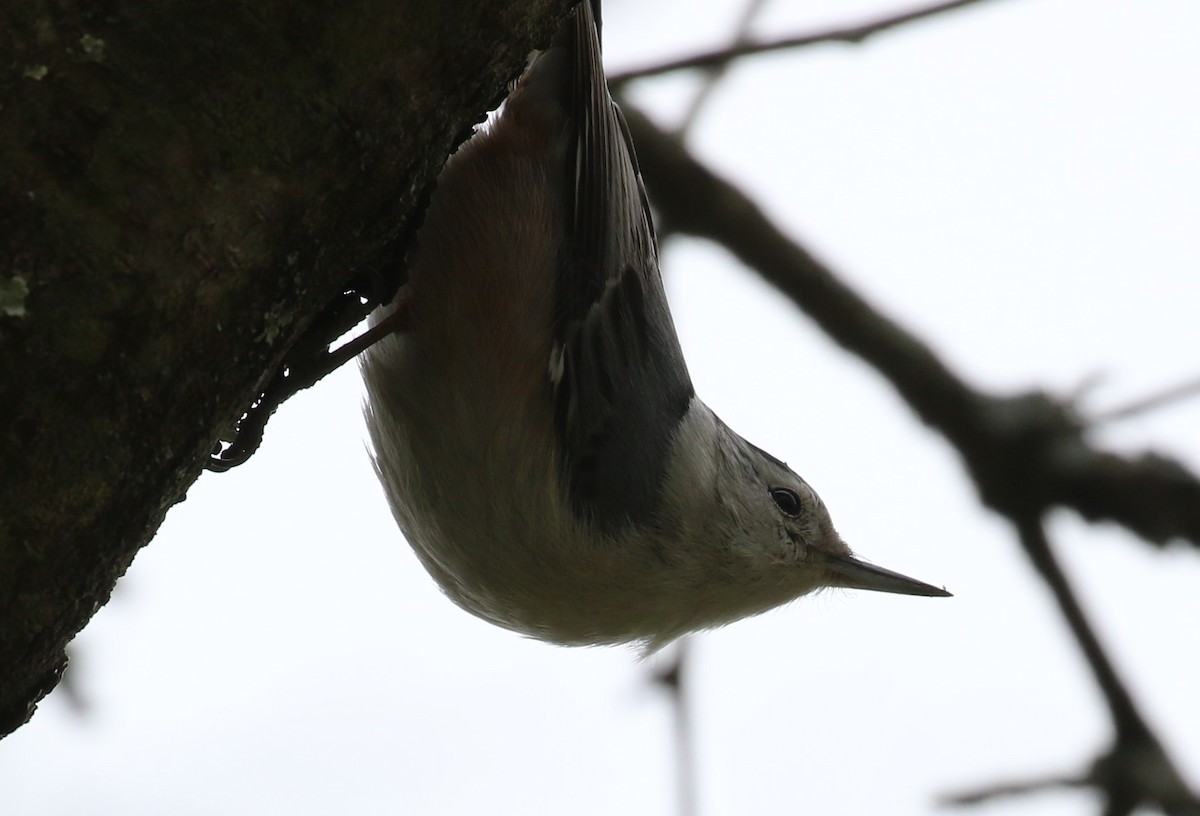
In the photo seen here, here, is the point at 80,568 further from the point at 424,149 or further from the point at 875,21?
the point at 875,21

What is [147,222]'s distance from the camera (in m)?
1.23

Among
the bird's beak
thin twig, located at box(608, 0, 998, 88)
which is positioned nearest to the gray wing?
thin twig, located at box(608, 0, 998, 88)

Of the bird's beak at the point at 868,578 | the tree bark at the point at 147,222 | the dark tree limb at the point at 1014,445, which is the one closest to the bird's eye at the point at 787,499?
the bird's beak at the point at 868,578

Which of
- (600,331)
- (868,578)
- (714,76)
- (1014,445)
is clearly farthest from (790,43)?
(868,578)

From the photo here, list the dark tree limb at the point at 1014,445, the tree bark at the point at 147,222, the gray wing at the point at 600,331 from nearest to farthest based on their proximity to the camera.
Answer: the tree bark at the point at 147,222
the gray wing at the point at 600,331
the dark tree limb at the point at 1014,445

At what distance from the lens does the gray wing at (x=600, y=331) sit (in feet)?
8.79

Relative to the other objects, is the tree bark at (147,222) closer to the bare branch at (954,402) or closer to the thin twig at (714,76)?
the thin twig at (714,76)

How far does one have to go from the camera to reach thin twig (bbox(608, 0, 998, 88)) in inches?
105

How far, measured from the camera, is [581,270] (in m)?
2.71

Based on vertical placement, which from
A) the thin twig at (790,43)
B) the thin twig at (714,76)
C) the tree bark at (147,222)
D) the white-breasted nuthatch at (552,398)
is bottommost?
the tree bark at (147,222)

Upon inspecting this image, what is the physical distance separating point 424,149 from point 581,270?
123cm

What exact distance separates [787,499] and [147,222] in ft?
7.52

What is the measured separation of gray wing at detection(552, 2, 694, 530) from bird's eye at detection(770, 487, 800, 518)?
Result: 1.70 feet

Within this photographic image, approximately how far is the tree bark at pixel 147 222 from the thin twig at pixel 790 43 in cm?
136
